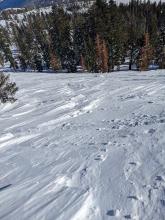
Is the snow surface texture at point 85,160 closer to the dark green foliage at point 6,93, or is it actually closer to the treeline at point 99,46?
the dark green foliage at point 6,93

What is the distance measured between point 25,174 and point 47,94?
42.5 feet

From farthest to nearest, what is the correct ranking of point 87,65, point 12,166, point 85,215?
Answer: 1. point 87,65
2. point 12,166
3. point 85,215

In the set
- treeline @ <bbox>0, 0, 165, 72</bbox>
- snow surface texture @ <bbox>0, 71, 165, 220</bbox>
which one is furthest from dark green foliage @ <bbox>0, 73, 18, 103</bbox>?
treeline @ <bbox>0, 0, 165, 72</bbox>

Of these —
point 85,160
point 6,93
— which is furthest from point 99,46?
point 85,160

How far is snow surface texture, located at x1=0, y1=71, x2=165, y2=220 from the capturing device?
6.34 m

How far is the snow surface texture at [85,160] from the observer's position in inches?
250

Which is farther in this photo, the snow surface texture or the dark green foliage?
the dark green foliage

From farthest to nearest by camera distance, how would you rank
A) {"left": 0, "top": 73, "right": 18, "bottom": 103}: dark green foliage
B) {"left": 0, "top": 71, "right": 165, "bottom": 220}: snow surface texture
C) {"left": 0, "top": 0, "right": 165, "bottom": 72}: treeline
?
{"left": 0, "top": 0, "right": 165, "bottom": 72}: treeline → {"left": 0, "top": 73, "right": 18, "bottom": 103}: dark green foliage → {"left": 0, "top": 71, "right": 165, "bottom": 220}: snow surface texture

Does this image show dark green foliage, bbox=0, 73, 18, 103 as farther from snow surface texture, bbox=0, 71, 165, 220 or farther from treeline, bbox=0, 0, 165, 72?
treeline, bbox=0, 0, 165, 72

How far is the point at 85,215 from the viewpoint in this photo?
6.10 m

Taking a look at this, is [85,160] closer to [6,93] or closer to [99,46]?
[6,93]

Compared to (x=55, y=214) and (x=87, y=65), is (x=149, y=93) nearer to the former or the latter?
(x=55, y=214)

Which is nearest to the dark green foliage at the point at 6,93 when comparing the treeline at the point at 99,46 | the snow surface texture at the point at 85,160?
the snow surface texture at the point at 85,160

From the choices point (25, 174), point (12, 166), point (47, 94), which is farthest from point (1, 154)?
point (47, 94)
